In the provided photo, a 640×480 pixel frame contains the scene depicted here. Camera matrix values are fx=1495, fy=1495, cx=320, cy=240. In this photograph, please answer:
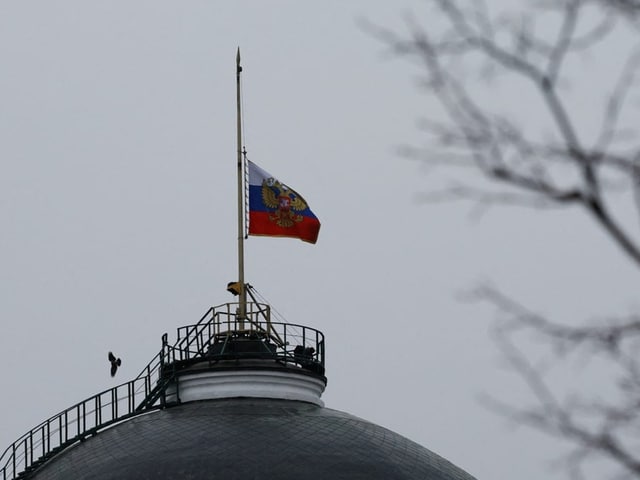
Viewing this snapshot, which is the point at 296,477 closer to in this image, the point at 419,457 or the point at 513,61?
the point at 419,457

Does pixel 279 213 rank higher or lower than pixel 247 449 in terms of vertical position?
higher

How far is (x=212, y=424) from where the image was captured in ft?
103

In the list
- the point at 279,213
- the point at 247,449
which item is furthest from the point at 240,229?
the point at 247,449

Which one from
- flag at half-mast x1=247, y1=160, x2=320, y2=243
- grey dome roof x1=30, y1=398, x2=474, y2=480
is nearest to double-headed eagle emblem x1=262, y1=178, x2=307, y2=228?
flag at half-mast x1=247, y1=160, x2=320, y2=243

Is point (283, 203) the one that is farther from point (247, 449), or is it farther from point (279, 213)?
point (247, 449)

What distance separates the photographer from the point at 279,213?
36469 mm

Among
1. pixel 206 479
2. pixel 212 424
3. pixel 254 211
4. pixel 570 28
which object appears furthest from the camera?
pixel 254 211

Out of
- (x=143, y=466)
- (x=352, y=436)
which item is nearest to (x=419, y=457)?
(x=352, y=436)

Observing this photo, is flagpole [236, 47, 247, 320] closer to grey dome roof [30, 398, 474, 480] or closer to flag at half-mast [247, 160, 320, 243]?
flag at half-mast [247, 160, 320, 243]

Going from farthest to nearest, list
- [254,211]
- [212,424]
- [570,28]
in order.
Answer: [254,211], [212,424], [570,28]

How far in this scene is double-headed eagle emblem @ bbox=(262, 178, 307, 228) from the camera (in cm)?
3644

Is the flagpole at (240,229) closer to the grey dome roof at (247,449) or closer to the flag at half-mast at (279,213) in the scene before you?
the flag at half-mast at (279,213)

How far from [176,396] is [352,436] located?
448 cm

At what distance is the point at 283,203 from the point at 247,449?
8412mm
